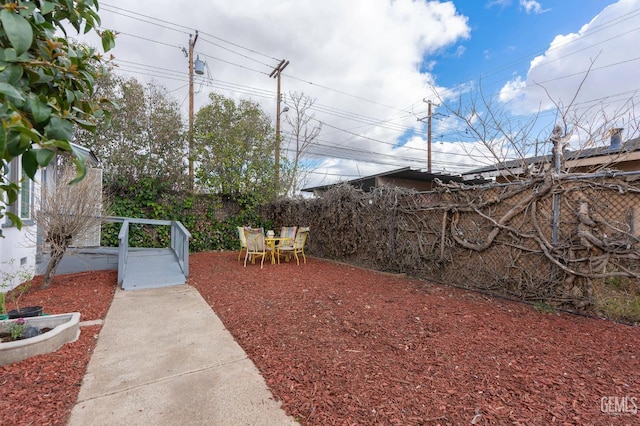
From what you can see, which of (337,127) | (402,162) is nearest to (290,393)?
(337,127)

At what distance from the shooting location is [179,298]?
4281 millimetres

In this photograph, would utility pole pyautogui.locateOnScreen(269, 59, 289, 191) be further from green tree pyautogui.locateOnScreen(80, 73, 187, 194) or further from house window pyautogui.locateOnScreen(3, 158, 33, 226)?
house window pyautogui.locateOnScreen(3, 158, 33, 226)

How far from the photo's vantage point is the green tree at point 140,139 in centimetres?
795

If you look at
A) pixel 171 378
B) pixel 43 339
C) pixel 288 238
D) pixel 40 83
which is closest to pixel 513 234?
pixel 171 378

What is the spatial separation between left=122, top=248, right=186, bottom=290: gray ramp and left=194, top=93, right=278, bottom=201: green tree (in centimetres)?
344

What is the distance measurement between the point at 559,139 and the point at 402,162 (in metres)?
15.6

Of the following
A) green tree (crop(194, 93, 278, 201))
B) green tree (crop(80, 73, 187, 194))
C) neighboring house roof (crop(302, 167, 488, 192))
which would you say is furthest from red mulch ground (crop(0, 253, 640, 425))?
neighboring house roof (crop(302, 167, 488, 192))

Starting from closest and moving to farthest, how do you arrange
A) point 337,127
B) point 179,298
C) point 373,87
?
point 179,298
point 373,87
point 337,127

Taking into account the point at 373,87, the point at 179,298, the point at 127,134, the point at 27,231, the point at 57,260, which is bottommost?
the point at 179,298

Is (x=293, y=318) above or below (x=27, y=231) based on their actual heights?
below

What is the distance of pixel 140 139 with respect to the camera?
27.0 feet

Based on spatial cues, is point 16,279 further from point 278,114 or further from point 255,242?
point 278,114

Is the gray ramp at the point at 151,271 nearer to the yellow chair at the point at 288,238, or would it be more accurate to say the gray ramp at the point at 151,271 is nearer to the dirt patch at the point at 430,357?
the dirt patch at the point at 430,357

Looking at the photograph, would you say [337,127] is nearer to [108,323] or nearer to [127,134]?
[127,134]
